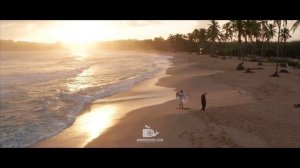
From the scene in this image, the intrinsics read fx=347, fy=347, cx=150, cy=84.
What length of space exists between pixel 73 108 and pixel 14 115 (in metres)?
3.00

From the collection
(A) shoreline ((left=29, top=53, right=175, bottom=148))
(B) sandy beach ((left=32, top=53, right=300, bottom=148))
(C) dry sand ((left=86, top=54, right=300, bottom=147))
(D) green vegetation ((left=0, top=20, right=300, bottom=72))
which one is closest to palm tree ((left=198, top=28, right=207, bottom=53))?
(D) green vegetation ((left=0, top=20, right=300, bottom=72))

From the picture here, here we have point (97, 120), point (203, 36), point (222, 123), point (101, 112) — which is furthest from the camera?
point (203, 36)

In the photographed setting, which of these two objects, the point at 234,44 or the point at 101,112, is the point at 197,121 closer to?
the point at 101,112

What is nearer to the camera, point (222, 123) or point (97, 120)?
point (222, 123)

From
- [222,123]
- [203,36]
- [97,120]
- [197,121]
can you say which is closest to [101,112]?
[97,120]

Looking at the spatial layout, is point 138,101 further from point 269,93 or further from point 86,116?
point 269,93

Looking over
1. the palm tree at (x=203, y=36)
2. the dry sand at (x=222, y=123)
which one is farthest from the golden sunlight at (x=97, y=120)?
the palm tree at (x=203, y=36)

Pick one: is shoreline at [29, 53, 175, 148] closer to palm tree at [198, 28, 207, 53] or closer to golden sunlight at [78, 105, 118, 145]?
golden sunlight at [78, 105, 118, 145]
